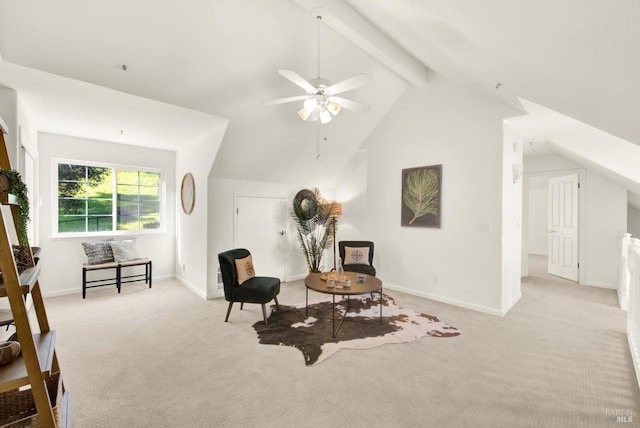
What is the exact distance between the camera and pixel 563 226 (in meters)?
5.66

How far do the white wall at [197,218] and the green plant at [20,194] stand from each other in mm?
2699

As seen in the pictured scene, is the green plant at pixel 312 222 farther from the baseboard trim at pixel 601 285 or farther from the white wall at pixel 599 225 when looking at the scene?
the baseboard trim at pixel 601 285

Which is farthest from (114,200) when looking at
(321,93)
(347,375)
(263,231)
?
(347,375)

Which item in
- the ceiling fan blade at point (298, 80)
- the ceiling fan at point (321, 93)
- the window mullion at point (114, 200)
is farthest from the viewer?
the window mullion at point (114, 200)

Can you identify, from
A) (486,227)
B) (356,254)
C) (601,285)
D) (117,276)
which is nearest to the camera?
(486,227)

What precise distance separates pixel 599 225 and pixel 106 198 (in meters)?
8.72

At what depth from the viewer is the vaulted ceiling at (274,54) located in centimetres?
162

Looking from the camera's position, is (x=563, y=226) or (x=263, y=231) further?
(x=563, y=226)

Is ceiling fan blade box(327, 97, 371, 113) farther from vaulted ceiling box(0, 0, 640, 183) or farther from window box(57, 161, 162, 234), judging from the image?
window box(57, 161, 162, 234)

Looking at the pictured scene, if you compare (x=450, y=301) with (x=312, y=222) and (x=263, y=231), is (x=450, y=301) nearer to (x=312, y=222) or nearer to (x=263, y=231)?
(x=312, y=222)

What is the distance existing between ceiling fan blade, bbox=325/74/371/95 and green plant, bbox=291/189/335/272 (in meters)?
2.92

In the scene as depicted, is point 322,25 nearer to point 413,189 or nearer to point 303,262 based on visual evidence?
point 413,189

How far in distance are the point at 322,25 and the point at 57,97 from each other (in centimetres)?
293

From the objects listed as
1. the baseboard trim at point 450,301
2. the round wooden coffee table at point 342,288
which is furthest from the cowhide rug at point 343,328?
the baseboard trim at point 450,301
